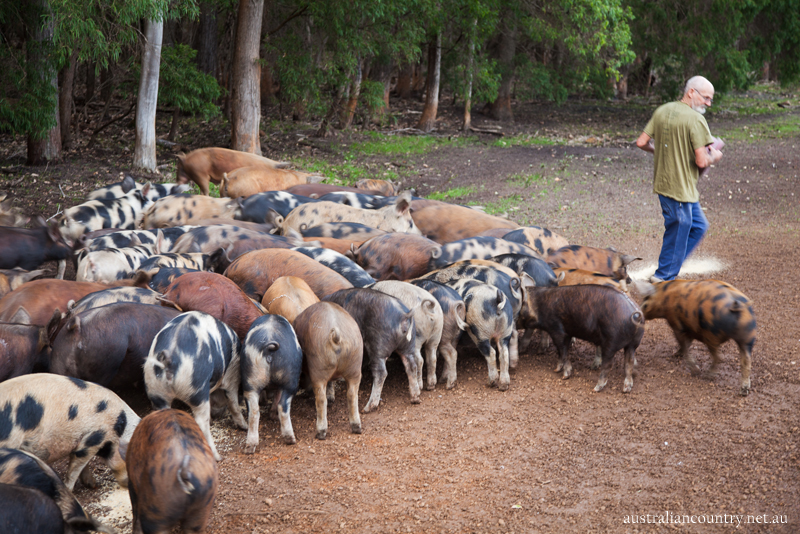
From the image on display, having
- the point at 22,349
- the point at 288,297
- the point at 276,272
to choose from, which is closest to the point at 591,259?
the point at 276,272

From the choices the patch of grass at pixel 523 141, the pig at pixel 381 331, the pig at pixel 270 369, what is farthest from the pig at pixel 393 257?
the patch of grass at pixel 523 141

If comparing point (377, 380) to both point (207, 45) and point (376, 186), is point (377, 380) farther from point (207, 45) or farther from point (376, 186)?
point (207, 45)

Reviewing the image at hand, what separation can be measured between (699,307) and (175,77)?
1019cm

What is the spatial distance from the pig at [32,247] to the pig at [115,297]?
2102 mm

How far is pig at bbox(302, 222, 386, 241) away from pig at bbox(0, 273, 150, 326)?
2595mm

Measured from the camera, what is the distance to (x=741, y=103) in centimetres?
2641

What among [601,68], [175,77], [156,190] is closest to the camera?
[156,190]

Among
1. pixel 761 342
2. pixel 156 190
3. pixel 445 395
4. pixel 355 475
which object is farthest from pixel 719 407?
pixel 156 190

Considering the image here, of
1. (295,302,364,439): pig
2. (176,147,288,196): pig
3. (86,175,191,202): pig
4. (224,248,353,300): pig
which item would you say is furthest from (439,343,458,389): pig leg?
(176,147,288,196): pig

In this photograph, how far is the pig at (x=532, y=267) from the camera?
6.13 meters

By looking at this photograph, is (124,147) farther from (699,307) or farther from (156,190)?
(699,307)

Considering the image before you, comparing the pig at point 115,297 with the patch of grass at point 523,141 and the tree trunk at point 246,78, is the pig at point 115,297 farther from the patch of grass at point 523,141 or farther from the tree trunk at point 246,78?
the patch of grass at point 523,141

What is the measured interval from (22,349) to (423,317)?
8.71ft

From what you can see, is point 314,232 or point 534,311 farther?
point 314,232
